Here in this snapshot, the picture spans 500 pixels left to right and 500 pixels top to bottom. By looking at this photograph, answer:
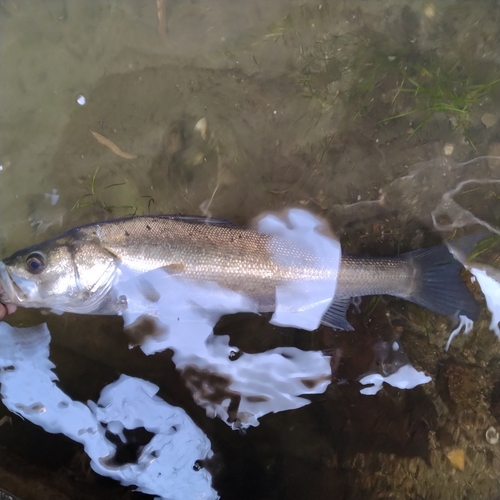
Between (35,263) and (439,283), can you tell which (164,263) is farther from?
(439,283)

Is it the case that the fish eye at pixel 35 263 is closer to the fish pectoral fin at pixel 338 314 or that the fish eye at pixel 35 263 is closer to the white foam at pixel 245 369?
the white foam at pixel 245 369

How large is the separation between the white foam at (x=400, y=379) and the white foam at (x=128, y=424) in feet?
4.51

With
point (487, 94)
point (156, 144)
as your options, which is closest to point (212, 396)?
point (156, 144)

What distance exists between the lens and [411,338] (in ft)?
9.30

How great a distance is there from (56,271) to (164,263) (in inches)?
26.8

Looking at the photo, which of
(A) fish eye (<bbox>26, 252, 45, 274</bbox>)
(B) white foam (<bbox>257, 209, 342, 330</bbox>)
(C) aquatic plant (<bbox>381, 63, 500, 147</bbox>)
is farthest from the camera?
(C) aquatic plant (<bbox>381, 63, 500, 147</bbox>)

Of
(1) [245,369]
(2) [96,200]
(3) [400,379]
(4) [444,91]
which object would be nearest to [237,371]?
(1) [245,369]

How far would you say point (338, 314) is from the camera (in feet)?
8.32

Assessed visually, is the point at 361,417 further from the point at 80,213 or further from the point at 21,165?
the point at 21,165

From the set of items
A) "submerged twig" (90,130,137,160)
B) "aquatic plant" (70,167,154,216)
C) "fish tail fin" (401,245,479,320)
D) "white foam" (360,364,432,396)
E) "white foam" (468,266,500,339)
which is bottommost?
"white foam" (360,364,432,396)

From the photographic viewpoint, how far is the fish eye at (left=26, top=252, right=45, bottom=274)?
220 cm

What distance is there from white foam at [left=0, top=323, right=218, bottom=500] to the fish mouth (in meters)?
0.91

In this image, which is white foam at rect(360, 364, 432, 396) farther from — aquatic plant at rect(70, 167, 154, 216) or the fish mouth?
the fish mouth

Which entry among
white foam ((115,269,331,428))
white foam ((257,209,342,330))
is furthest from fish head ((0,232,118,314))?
white foam ((257,209,342,330))
